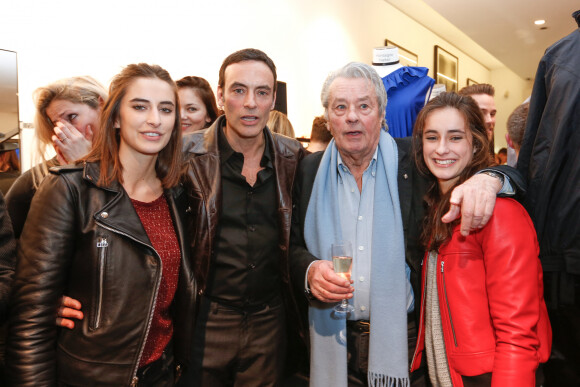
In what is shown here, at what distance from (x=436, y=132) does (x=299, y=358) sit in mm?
1517

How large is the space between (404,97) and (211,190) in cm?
136

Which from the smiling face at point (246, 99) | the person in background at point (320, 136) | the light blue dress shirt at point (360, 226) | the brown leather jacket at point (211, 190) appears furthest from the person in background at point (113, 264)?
the person in background at point (320, 136)

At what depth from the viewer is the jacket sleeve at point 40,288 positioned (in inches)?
56.2

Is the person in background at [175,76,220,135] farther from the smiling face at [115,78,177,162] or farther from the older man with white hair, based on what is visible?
the smiling face at [115,78,177,162]

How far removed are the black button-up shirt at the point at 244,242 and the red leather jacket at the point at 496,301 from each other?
→ 89cm

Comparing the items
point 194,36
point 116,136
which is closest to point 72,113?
point 116,136

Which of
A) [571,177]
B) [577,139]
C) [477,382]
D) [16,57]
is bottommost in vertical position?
[477,382]

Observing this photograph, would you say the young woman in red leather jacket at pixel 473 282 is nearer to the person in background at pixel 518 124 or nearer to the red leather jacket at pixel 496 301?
the red leather jacket at pixel 496 301

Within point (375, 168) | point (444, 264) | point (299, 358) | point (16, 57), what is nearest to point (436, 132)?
point (375, 168)

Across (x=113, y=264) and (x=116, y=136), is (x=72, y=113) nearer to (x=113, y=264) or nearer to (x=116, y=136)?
(x=116, y=136)

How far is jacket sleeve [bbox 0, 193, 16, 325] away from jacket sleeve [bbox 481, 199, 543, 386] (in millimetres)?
1675

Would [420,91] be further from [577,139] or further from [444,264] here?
[444,264]

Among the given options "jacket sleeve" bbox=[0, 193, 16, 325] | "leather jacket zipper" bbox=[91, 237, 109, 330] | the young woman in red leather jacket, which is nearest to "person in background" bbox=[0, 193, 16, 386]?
"jacket sleeve" bbox=[0, 193, 16, 325]

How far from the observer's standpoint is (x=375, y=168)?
2.14m
